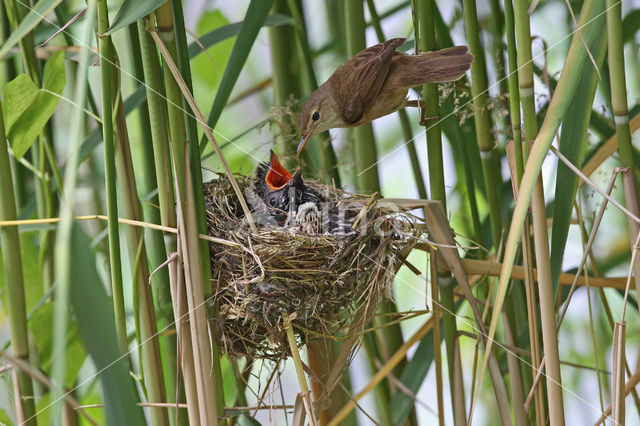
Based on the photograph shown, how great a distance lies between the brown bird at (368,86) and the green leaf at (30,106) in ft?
1.51

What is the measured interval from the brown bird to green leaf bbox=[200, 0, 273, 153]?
0.32 meters

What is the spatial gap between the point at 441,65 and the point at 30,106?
24.8 inches

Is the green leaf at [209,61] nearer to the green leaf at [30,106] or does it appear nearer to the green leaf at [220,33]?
the green leaf at [220,33]

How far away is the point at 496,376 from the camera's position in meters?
0.98

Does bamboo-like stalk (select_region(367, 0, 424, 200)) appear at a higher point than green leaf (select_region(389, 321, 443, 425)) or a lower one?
higher

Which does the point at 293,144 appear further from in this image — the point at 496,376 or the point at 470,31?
the point at 496,376

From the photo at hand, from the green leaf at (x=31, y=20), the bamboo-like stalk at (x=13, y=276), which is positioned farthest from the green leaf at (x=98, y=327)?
the bamboo-like stalk at (x=13, y=276)

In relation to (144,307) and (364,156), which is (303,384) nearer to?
(144,307)

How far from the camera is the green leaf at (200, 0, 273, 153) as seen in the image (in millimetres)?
822

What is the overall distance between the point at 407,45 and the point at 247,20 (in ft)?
1.45

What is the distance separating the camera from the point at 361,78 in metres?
1.24

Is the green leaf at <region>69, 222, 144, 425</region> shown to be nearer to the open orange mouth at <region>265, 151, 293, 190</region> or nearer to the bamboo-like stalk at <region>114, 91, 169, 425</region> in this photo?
the bamboo-like stalk at <region>114, 91, 169, 425</region>

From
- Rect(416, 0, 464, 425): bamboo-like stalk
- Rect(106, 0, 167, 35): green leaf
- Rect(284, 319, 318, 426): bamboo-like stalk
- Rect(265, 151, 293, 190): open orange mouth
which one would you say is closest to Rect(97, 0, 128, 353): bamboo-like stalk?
Rect(106, 0, 167, 35): green leaf

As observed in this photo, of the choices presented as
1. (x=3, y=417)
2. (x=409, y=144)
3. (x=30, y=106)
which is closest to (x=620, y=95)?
(x=409, y=144)
